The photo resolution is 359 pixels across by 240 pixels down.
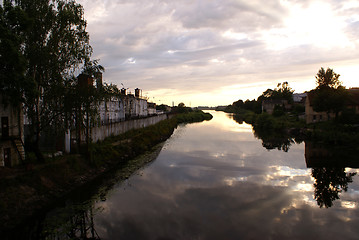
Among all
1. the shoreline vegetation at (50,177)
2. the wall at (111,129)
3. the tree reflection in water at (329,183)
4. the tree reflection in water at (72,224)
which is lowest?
the tree reflection in water at (329,183)

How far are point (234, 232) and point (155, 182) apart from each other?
841cm

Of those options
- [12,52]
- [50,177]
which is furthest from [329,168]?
[12,52]

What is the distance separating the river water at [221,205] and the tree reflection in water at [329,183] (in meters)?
0.06

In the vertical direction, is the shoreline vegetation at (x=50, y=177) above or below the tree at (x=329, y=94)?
below

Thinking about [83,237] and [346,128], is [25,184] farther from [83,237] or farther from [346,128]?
[346,128]

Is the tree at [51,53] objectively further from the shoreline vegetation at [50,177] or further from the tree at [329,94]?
the tree at [329,94]

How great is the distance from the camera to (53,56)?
1518 cm

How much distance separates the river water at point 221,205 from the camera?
1112 cm

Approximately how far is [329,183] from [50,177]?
20024 mm

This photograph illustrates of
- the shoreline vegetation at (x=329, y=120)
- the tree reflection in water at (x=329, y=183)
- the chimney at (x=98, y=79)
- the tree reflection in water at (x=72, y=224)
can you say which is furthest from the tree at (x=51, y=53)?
the shoreline vegetation at (x=329, y=120)

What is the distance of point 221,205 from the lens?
13852mm

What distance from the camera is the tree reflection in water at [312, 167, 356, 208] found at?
49.9 ft

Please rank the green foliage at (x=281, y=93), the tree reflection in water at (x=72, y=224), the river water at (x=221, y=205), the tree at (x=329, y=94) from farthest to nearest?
the green foliage at (x=281, y=93) → the tree at (x=329, y=94) → the river water at (x=221, y=205) → the tree reflection in water at (x=72, y=224)

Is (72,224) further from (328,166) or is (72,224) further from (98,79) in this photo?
(328,166)
